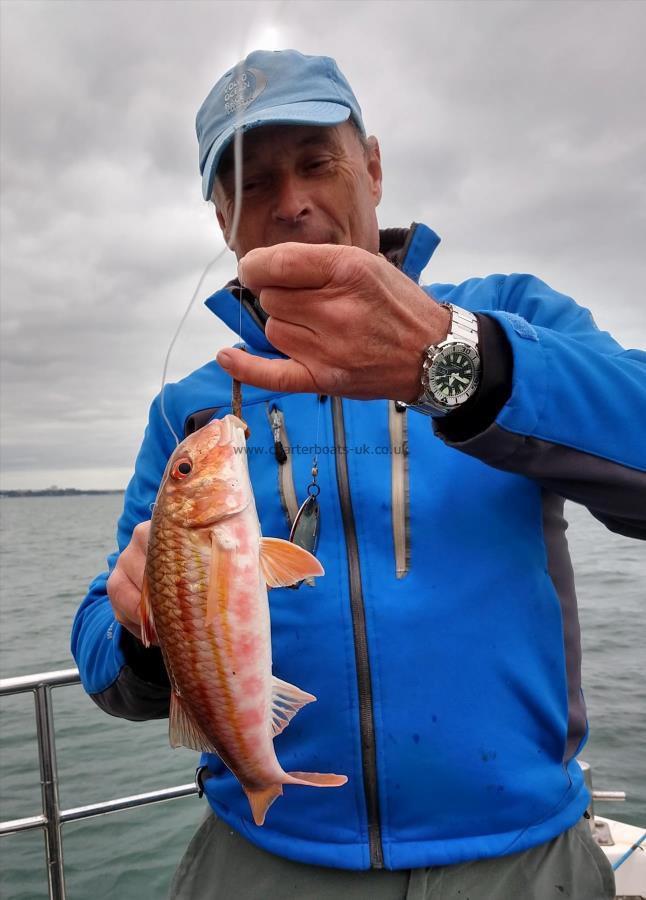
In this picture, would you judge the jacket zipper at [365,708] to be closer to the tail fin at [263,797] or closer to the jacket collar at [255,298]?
the tail fin at [263,797]

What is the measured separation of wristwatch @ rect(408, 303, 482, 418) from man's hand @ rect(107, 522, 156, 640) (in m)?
0.96

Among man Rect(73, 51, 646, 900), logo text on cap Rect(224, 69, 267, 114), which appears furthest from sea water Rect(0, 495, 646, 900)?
logo text on cap Rect(224, 69, 267, 114)

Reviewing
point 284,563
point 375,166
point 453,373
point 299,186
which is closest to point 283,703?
point 284,563

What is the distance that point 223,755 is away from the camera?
6.00ft

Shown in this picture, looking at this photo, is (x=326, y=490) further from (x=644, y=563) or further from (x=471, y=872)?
(x=644, y=563)

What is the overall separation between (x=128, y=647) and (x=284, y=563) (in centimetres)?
78

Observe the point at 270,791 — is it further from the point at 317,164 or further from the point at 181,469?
the point at 317,164

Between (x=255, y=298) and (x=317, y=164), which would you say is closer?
(x=317, y=164)

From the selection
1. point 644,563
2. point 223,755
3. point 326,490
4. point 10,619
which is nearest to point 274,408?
point 326,490

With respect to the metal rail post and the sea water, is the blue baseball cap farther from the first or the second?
the sea water

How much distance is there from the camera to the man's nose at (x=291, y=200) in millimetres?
2363

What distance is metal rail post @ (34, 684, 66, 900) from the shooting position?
3176 mm

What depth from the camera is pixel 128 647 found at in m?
2.25

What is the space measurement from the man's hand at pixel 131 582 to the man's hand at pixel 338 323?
→ 0.76 metres
